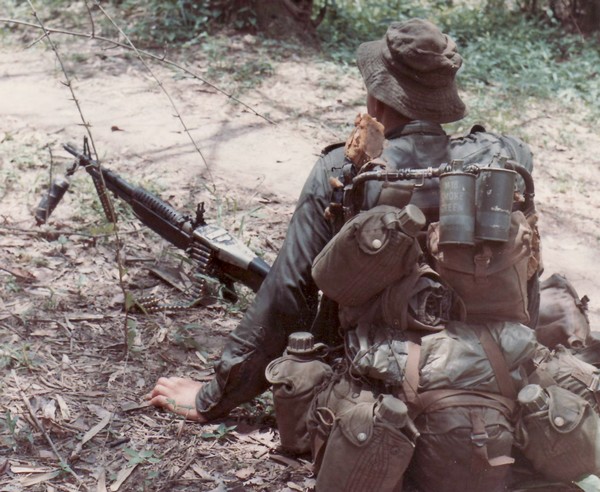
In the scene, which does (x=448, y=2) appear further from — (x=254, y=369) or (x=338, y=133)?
(x=254, y=369)

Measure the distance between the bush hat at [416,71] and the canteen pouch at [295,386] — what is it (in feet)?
3.54

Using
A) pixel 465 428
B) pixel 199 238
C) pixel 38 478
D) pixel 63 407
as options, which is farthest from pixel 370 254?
pixel 199 238

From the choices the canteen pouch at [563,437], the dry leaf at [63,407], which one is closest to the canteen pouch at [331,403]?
the canteen pouch at [563,437]

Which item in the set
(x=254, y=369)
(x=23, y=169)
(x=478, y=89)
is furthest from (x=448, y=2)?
(x=254, y=369)

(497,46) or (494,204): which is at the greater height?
(494,204)

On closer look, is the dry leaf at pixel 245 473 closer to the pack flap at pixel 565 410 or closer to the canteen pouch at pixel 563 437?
the canteen pouch at pixel 563 437

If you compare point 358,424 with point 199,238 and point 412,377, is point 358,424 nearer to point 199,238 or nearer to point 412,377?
point 412,377

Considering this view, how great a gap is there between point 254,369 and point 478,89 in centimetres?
601

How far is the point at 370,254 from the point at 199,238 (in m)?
2.00

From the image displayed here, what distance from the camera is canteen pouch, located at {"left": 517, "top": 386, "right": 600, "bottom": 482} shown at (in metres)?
2.98

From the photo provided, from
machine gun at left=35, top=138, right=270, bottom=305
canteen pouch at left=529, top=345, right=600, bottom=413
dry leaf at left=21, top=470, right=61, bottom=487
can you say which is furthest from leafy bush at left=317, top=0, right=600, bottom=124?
dry leaf at left=21, top=470, right=61, bottom=487

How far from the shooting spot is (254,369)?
3.72 m

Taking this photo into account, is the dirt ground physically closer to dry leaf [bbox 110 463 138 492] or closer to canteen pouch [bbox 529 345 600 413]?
dry leaf [bbox 110 463 138 492]

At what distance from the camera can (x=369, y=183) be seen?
10.7 feet
